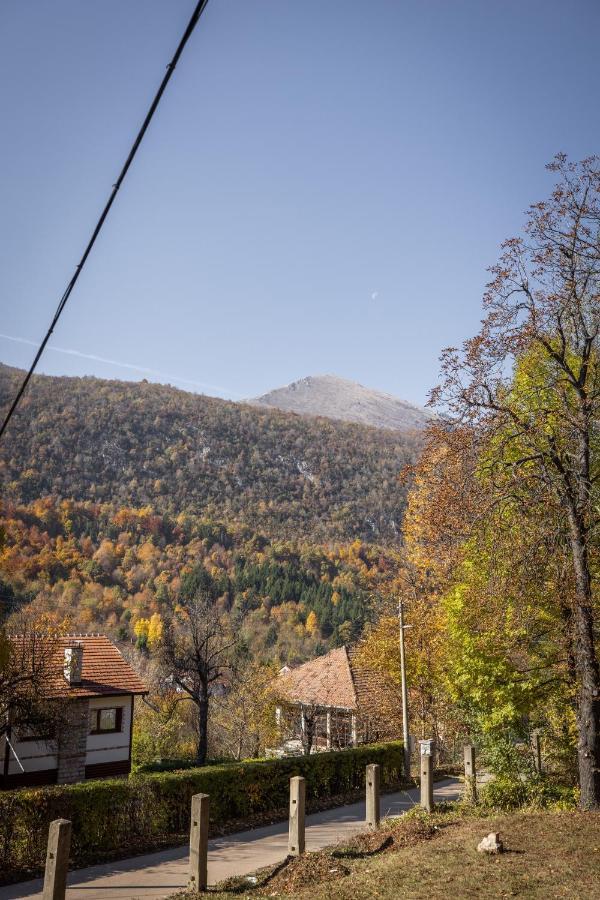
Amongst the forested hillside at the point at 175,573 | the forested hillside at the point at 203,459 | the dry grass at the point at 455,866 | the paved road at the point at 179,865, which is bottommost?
the paved road at the point at 179,865

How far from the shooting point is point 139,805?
Answer: 1293 centimetres

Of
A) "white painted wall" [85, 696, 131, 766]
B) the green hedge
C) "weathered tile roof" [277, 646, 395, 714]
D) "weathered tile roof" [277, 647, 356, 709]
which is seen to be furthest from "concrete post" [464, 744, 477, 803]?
"weathered tile roof" [277, 647, 356, 709]

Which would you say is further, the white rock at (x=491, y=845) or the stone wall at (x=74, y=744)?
the stone wall at (x=74, y=744)

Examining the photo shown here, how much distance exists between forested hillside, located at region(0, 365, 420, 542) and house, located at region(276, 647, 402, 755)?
68.6 m

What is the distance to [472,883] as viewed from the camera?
7375mm

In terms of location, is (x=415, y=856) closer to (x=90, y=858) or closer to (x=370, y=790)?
(x=370, y=790)

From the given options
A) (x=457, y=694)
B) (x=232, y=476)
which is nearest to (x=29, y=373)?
(x=457, y=694)

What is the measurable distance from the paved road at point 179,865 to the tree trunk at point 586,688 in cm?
452

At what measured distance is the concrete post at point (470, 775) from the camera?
14.1 metres

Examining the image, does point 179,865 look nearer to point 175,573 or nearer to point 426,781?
point 426,781

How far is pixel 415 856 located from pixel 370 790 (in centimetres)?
382

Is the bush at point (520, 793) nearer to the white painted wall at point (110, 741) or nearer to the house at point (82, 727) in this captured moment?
the house at point (82, 727)

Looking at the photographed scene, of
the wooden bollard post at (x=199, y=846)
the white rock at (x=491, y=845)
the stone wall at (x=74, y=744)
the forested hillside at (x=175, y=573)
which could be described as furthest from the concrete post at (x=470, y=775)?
the forested hillside at (x=175, y=573)

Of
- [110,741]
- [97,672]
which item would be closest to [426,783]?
[110,741]
